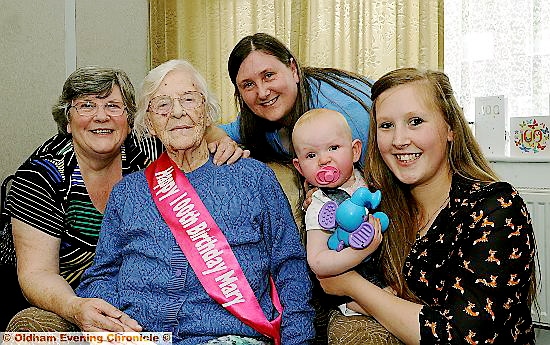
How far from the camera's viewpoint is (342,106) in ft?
7.89

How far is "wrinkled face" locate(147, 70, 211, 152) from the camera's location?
190 cm

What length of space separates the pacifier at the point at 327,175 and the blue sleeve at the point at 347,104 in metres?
0.51

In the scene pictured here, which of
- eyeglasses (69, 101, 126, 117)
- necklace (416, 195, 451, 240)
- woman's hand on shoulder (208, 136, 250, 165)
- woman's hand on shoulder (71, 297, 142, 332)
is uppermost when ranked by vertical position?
eyeglasses (69, 101, 126, 117)

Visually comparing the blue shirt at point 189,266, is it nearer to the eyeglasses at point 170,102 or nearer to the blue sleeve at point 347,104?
the eyeglasses at point 170,102

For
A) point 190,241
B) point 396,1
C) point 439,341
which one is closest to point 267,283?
point 190,241

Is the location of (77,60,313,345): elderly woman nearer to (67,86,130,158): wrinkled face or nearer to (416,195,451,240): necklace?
(67,86,130,158): wrinkled face

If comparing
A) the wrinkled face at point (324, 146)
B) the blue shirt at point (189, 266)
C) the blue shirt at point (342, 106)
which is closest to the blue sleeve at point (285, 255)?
the blue shirt at point (189, 266)

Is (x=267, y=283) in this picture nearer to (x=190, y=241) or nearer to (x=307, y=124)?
(x=190, y=241)

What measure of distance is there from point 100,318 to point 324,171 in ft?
2.33

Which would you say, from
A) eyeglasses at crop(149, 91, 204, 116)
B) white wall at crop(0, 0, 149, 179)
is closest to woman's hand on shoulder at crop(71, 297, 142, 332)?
eyeglasses at crop(149, 91, 204, 116)

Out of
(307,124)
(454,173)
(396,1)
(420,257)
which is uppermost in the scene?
(396,1)

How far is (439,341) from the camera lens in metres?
1.57

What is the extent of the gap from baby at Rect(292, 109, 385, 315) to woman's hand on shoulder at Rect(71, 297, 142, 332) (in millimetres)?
508

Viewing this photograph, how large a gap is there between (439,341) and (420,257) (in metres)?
0.24
